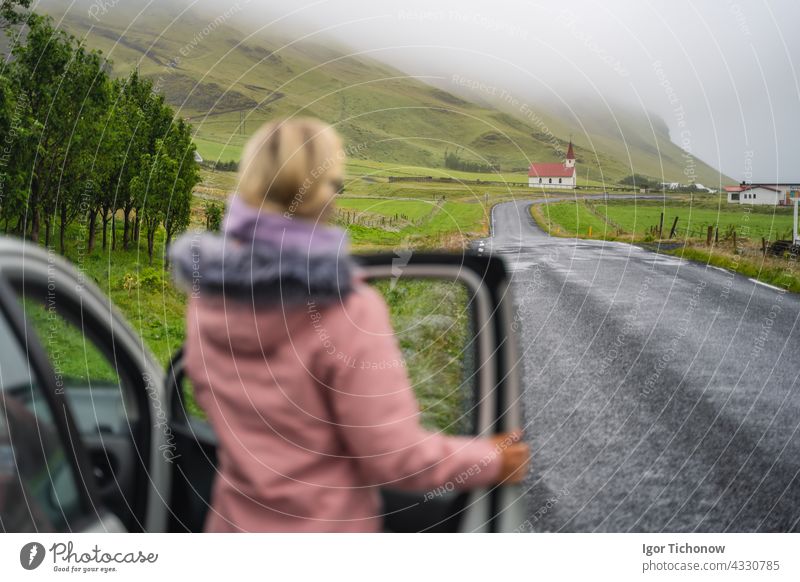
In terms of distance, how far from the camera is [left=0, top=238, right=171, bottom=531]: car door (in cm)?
146

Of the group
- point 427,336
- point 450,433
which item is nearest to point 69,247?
point 427,336

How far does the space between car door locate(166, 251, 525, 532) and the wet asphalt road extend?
0.43 m


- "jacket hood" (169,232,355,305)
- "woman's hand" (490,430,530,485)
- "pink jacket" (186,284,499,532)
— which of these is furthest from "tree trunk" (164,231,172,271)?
"woman's hand" (490,430,530,485)

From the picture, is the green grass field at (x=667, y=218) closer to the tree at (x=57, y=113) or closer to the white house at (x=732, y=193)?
the white house at (x=732, y=193)

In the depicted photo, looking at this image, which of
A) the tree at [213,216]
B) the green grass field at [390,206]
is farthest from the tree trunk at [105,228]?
the green grass field at [390,206]

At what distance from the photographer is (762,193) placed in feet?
9.93

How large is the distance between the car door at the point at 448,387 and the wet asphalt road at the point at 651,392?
16.9 inches

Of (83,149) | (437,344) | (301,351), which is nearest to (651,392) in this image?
(437,344)

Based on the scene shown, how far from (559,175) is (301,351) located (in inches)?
71.8

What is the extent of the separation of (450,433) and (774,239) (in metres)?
2.04

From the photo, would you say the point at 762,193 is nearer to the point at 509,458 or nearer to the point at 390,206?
the point at 390,206

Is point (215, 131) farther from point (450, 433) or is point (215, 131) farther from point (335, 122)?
point (450, 433)

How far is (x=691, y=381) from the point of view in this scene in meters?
3.47

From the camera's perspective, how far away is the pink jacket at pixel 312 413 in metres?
1.20
